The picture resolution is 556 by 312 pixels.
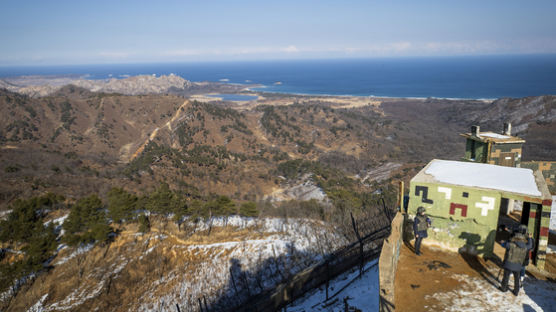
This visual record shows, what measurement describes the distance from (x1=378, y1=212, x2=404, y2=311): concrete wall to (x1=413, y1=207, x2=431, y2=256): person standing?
0.41m

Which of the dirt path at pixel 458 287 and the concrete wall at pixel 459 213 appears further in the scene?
the concrete wall at pixel 459 213

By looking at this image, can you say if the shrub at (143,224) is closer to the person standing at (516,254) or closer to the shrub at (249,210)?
the shrub at (249,210)

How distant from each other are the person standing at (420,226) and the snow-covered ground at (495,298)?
137 cm

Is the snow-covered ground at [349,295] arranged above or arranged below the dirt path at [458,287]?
below

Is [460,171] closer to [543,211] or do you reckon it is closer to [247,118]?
[543,211]

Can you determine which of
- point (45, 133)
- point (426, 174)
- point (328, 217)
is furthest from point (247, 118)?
point (426, 174)

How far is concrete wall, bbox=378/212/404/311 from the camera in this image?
21.7 feet

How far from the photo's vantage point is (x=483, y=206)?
806 cm

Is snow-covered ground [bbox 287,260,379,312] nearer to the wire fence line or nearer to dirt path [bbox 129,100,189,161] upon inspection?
the wire fence line

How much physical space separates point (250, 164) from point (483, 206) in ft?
99.9

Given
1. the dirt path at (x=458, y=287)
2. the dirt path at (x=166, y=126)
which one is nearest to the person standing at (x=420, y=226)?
the dirt path at (x=458, y=287)

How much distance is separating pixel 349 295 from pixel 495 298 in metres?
5.13

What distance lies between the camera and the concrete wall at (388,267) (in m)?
6.62

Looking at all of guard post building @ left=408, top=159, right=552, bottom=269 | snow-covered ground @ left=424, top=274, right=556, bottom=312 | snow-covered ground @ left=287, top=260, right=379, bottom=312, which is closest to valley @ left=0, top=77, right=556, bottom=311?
snow-covered ground @ left=287, top=260, right=379, bottom=312
